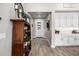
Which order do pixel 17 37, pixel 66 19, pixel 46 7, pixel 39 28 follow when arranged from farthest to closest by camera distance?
pixel 39 28 < pixel 66 19 < pixel 46 7 < pixel 17 37

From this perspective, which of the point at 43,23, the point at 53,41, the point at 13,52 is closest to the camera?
the point at 13,52

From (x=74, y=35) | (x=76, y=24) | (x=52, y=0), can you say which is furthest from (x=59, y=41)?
(x=52, y=0)

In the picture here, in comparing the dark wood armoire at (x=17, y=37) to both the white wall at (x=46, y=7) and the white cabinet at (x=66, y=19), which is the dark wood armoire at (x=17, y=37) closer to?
the white wall at (x=46, y=7)

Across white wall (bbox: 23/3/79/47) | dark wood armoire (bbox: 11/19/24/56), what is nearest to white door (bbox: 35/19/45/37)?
white wall (bbox: 23/3/79/47)

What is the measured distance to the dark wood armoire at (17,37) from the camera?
11.5 feet

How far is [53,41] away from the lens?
7.25m

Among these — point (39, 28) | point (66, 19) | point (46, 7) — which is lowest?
point (39, 28)

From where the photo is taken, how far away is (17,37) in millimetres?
3531

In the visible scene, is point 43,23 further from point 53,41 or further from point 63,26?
point 53,41

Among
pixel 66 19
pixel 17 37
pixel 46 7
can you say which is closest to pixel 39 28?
pixel 66 19

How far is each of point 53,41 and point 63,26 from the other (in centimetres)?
166

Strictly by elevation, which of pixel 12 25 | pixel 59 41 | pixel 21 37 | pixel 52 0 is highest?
pixel 52 0

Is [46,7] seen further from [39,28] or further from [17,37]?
[39,28]

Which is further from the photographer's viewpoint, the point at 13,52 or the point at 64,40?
the point at 64,40
